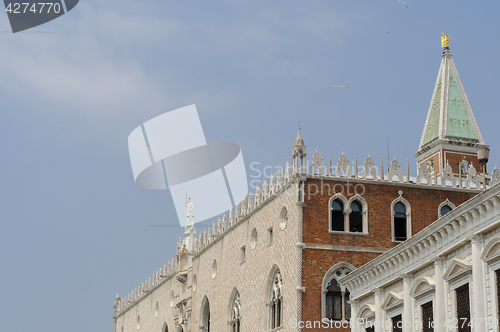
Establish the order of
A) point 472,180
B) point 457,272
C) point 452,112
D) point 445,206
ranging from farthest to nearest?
point 452,112 < point 472,180 < point 445,206 < point 457,272

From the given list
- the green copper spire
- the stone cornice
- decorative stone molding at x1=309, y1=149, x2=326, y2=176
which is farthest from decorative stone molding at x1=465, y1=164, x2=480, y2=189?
the green copper spire

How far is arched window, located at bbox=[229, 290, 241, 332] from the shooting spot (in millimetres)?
43812

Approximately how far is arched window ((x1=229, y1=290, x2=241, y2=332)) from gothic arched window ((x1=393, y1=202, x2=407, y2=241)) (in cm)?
1045

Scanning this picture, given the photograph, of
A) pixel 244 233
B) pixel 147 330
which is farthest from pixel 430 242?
pixel 147 330

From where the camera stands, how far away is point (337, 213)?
3772 cm

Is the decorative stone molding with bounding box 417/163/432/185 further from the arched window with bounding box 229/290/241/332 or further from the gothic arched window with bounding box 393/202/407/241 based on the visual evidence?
the arched window with bounding box 229/290/241/332

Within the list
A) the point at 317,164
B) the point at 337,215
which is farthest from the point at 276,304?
the point at 317,164

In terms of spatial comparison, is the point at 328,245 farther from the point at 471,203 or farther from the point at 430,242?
the point at 471,203

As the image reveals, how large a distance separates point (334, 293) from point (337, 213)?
379cm

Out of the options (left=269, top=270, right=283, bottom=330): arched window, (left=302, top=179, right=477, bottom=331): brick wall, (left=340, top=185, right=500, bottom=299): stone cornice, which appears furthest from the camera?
(left=269, top=270, right=283, bottom=330): arched window

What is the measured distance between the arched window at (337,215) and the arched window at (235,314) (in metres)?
8.89

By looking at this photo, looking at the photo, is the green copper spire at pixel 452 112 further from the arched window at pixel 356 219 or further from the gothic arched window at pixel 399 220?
the arched window at pixel 356 219

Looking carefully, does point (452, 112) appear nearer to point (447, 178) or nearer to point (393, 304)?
point (447, 178)

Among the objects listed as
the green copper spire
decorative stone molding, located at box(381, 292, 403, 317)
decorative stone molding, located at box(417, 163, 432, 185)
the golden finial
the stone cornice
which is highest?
the golden finial
